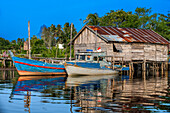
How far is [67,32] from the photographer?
2822 inches

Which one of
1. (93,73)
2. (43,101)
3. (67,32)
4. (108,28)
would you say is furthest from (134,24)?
(43,101)

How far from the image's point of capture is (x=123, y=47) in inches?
1531

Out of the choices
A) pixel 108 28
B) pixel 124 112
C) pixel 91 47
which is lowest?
pixel 124 112

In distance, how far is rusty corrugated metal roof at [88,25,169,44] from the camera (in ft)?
126

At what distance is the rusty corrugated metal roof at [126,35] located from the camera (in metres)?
38.4

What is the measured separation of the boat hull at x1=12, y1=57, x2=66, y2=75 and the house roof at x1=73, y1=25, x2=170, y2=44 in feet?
25.0

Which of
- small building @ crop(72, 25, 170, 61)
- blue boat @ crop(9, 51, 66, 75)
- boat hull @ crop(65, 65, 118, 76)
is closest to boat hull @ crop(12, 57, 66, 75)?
blue boat @ crop(9, 51, 66, 75)

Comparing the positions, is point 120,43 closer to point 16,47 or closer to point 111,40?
point 111,40

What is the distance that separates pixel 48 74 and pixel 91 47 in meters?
8.38

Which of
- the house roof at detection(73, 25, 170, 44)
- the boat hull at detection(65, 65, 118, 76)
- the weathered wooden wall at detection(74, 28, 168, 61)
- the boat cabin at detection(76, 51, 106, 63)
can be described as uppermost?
the house roof at detection(73, 25, 170, 44)

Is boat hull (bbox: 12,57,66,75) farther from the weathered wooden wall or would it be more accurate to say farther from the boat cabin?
the weathered wooden wall

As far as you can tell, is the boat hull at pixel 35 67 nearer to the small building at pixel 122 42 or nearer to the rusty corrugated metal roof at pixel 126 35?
the small building at pixel 122 42

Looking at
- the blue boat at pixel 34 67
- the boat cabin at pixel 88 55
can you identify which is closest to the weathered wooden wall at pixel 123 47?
the boat cabin at pixel 88 55

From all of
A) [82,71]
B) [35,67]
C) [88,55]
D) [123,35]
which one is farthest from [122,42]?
[35,67]
